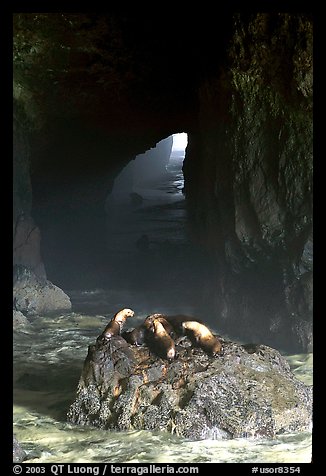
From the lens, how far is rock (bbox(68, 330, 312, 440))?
3.80 metres

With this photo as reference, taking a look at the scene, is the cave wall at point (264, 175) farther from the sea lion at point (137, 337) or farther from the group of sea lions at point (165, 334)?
the sea lion at point (137, 337)

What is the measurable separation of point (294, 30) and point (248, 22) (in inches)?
27.5

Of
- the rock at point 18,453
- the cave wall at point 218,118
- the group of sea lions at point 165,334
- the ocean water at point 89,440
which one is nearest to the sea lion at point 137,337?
the group of sea lions at point 165,334

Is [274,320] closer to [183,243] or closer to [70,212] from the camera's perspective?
[183,243]

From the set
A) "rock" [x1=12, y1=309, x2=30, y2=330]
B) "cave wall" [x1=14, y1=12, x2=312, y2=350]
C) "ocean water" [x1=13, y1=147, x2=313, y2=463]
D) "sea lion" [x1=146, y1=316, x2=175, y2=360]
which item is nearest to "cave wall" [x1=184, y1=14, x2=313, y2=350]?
"cave wall" [x1=14, y1=12, x2=312, y2=350]

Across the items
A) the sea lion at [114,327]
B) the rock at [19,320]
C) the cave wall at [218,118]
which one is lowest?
the rock at [19,320]

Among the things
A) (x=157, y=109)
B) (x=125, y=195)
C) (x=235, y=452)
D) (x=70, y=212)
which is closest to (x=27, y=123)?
(x=157, y=109)

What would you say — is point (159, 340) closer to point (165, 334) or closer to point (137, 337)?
point (165, 334)

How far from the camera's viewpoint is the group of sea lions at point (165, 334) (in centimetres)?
419

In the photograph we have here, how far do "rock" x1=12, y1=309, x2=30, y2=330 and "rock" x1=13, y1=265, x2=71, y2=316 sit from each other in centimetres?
35

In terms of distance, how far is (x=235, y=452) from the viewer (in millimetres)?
3529

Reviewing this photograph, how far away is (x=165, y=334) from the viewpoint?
13.9ft

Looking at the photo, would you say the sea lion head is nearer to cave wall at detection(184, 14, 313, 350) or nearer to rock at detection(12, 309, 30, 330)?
cave wall at detection(184, 14, 313, 350)

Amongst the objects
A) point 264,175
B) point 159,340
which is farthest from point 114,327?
point 264,175
